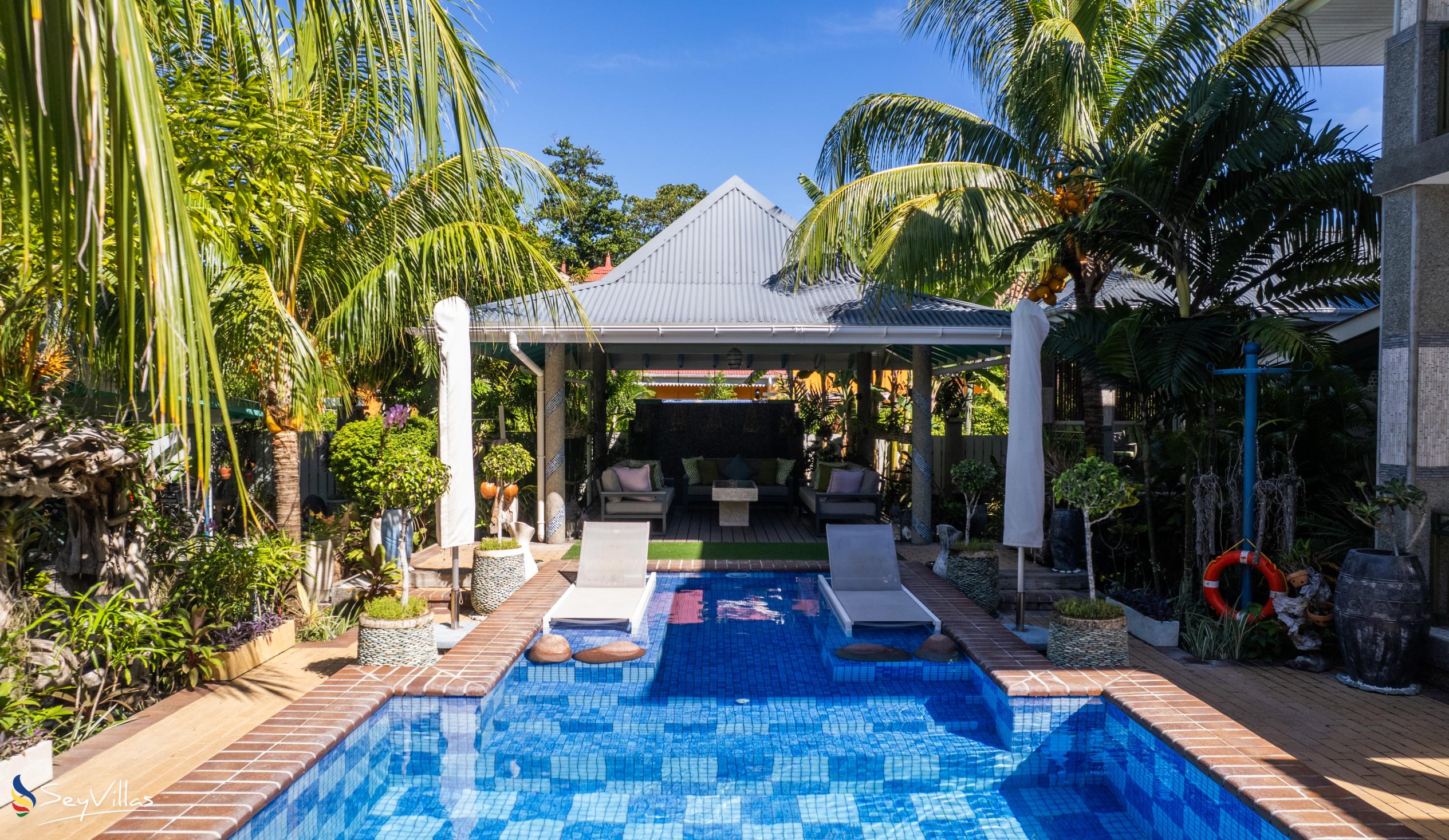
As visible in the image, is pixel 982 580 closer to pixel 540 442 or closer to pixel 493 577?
pixel 493 577

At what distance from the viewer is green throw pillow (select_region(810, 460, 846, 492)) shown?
13.8 meters

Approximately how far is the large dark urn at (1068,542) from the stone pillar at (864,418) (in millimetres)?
5422

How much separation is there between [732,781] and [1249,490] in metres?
5.29

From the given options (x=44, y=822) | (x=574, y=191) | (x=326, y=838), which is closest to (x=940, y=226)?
(x=326, y=838)

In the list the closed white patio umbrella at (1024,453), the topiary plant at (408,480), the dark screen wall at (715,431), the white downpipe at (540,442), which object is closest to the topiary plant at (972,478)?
the closed white patio umbrella at (1024,453)

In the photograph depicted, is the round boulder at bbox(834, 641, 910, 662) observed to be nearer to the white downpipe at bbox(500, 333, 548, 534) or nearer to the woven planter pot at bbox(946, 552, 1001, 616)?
the woven planter pot at bbox(946, 552, 1001, 616)

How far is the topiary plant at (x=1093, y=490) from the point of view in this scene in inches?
289

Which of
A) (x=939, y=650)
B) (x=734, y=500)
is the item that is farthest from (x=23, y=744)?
(x=734, y=500)

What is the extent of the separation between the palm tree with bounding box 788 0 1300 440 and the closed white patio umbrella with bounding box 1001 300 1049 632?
1.87 meters

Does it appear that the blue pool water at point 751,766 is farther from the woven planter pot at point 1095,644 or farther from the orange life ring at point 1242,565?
the orange life ring at point 1242,565

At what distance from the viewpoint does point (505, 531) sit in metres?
12.0

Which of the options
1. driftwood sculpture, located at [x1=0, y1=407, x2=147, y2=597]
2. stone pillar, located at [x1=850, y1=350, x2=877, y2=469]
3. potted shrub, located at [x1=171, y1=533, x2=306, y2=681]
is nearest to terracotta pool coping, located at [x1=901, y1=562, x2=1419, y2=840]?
potted shrub, located at [x1=171, y1=533, x2=306, y2=681]

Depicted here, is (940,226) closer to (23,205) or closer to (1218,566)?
(1218,566)

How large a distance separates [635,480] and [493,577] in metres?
4.07
